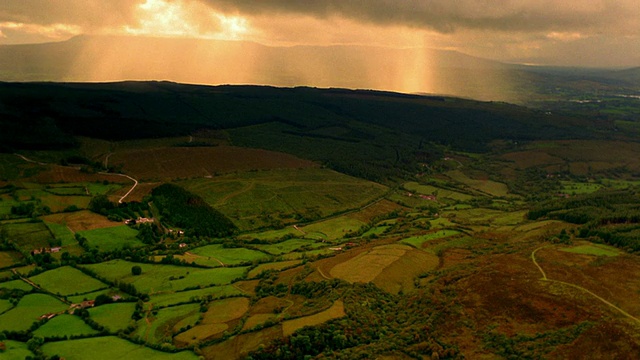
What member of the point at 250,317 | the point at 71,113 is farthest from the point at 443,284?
the point at 71,113

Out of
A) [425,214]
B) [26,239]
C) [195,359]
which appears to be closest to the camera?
[195,359]

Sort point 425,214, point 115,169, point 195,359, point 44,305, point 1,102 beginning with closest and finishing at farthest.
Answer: point 195,359, point 44,305, point 425,214, point 115,169, point 1,102

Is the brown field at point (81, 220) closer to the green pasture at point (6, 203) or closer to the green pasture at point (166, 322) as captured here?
the green pasture at point (6, 203)

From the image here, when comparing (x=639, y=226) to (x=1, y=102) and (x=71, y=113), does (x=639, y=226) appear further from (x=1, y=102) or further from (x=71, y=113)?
(x=1, y=102)

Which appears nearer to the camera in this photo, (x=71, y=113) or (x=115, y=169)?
(x=115, y=169)

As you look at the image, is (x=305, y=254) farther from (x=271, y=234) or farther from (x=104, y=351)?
(x=104, y=351)

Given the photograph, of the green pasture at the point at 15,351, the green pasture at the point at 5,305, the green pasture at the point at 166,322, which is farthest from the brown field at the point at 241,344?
the green pasture at the point at 5,305

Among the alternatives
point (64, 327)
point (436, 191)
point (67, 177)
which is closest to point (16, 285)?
point (64, 327)
